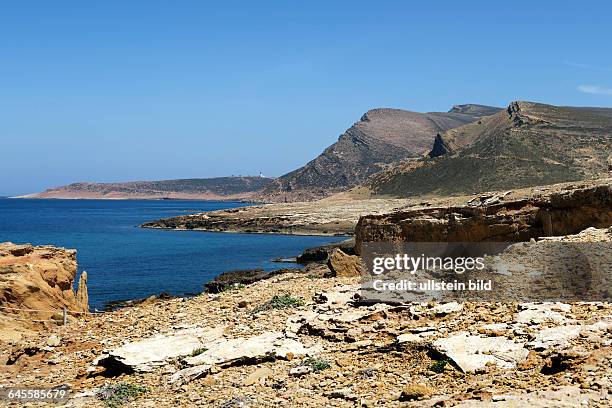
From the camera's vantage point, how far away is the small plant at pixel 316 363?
9.57 m

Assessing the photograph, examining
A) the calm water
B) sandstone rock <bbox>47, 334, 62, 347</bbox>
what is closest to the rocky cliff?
sandstone rock <bbox>47, 334, 62, 347</bbox>

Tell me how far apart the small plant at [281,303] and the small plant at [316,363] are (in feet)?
9.79

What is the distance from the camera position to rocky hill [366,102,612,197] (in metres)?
82.8

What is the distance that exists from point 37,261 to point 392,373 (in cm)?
1400

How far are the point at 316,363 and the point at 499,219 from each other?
351 inches

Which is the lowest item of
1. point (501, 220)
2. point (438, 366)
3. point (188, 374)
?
point (188, 374)

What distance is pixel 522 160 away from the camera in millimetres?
89625

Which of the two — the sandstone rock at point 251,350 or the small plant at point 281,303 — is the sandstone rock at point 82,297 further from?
the sandstone rock at point 251,350

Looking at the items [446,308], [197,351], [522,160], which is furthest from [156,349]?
[522,160]

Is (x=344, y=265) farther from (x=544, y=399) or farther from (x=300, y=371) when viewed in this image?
(x=544, y=399)

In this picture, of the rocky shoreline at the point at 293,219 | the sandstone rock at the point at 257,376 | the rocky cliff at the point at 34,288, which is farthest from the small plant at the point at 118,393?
the rocky shoreline at the point at 293,219

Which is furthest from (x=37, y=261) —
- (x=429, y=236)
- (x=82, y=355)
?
(x=429, y=236)

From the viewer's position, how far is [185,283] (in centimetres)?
3891

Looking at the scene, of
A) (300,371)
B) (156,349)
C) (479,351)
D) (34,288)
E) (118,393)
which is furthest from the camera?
(34,288)
